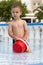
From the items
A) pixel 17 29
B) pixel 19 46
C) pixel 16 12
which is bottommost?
pixel 19 46

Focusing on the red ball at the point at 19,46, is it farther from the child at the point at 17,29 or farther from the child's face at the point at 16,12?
the child's face at the point at 16,12

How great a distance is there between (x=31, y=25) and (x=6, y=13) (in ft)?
52.3

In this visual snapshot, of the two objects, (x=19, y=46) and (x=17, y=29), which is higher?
(x=17, y=29)

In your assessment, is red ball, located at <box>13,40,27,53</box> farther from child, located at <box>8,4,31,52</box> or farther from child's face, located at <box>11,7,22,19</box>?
child's face, located at <box>11,7,22,19</box>

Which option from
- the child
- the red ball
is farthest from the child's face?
the red ball

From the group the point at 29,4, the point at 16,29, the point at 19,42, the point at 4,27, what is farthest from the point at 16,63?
the point at 29,4

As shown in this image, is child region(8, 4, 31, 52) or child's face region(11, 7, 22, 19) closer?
child's face region(11, 7, 22, 19)

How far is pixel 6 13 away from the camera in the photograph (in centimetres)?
2939

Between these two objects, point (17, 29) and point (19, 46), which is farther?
point (17, 29)

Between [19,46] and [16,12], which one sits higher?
[16,12]

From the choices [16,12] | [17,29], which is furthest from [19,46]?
[16,12]

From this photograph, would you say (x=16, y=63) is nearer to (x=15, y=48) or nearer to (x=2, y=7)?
(x=15, y=48)

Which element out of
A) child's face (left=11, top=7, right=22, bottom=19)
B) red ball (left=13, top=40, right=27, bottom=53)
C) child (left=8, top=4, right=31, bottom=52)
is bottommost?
red ball (left=13, top=40, right=27, bottom=53)

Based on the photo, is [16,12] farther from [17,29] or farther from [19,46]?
[19,46]
